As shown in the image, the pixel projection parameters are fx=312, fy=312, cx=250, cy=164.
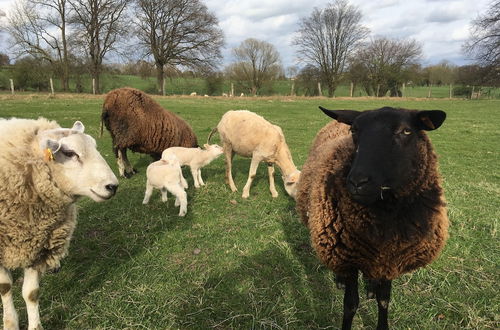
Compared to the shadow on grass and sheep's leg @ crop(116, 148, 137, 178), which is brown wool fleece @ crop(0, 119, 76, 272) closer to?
the shadow on grass

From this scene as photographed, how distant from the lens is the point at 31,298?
109 inches

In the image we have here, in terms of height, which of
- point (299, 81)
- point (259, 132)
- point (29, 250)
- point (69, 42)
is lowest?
point (29, 250)

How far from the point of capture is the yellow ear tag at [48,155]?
2730 millimetres

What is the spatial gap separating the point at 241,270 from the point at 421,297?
75.6 inches

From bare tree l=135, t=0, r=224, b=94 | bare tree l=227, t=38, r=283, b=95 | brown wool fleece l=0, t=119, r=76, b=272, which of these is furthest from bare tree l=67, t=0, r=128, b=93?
brown wool fleece l=0, t=119, r=76, b=272

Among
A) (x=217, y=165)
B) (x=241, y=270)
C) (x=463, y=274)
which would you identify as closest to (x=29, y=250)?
(x=241, y=270)

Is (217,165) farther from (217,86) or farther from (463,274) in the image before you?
(217,86)

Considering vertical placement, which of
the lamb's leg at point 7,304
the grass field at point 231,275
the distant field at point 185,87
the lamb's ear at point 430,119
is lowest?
the grass field at point 231,275

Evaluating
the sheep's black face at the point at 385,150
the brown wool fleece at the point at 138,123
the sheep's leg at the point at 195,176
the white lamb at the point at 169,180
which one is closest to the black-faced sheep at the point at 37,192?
the sheep's black face at the point at 385,150

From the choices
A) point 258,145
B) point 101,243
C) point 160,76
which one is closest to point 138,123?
point 258,145

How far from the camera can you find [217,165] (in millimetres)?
8742

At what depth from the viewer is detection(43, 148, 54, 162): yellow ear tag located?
273cm

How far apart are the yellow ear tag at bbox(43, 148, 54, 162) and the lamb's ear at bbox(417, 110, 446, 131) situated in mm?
3058

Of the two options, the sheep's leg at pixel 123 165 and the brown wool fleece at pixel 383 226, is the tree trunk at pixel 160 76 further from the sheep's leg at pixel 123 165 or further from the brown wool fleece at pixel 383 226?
the brown wool fleece at pixel 383 226
